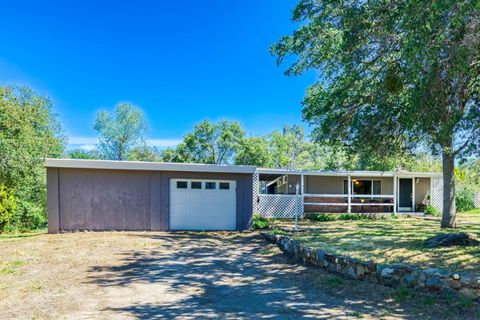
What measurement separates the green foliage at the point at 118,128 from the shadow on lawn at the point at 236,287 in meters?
24.1

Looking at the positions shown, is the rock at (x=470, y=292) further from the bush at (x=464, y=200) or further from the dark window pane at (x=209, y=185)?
the bush at (x=464, y=200)

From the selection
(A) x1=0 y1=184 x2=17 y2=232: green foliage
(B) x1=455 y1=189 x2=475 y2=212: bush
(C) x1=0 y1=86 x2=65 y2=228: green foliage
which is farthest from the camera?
(B) x1=455 y1=189 x2=475 y2=212: bush

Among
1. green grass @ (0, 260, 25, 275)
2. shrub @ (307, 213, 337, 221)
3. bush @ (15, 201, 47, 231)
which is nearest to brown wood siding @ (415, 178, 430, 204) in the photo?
shrub @ (307, 213, 337, 221)

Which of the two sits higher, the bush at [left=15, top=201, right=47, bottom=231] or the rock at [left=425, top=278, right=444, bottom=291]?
the rock at [left=425, top=278, right=444, bottom=291]

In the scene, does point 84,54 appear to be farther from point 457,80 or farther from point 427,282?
point 427,282

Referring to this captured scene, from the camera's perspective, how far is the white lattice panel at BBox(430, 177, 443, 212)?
66.1ft

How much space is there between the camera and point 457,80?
6.39m

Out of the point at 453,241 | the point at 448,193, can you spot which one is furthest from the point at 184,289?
the point at 448,193

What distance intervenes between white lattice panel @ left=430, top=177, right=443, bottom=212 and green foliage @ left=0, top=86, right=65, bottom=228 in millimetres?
20232

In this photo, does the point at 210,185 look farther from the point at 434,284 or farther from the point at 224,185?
the point at 434,284

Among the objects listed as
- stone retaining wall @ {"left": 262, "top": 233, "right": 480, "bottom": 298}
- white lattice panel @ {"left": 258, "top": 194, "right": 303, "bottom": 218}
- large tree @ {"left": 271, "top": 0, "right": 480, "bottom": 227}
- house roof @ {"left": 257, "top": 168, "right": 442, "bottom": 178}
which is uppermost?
large tree @ {"left": 271, "top": 0, "right": 480, "bottom": 227}

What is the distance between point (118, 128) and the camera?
3133 cm

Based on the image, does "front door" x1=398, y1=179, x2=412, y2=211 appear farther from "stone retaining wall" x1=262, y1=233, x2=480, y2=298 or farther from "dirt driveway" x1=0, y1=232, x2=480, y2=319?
"stone retaining wall" x1=262, y1=233, x2=480, y2=298

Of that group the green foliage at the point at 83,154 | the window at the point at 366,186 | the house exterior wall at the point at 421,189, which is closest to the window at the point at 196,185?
the window at the point at 366,186
